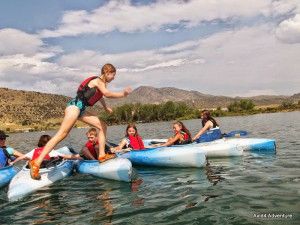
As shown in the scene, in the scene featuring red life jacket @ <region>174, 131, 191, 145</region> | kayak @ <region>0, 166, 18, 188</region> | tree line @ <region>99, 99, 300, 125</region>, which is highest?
tree line @ <region>99, 99, 300, 125</region>

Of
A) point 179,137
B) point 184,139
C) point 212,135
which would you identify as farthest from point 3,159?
point 212,135

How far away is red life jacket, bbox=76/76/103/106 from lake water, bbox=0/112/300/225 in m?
2.61

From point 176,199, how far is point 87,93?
3.53m

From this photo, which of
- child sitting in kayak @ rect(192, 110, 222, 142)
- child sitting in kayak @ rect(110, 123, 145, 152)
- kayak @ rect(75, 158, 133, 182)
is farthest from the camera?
child sitting in kayak @ rect(192, 110, 222, 142)

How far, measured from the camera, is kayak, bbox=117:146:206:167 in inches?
551

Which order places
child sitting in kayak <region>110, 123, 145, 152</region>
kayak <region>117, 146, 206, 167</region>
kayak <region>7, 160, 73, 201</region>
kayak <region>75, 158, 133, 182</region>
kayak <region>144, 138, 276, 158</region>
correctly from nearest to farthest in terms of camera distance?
kayak <region>7, 160, 73, 201</region> → kayak <region>75, 158, 133, 182</region> → kayak <region>117, 146, 206, 167</region> → child sitting in kayak <region>110, 123, 145, 152</region> → kayak <region>144, 138, 276, 158</region>

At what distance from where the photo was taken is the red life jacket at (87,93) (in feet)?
33.1

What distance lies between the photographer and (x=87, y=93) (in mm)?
10078

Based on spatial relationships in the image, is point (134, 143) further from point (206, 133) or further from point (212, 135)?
point (212, 135)

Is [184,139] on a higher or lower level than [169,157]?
higher

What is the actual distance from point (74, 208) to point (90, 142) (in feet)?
17.1

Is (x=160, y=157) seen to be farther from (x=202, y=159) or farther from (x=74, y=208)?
(x=74, y=208)

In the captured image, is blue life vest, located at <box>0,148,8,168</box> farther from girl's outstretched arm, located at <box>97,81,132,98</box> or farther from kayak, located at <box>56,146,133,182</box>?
girl's outstretched arm, located at <box>97,81,132,98</box>

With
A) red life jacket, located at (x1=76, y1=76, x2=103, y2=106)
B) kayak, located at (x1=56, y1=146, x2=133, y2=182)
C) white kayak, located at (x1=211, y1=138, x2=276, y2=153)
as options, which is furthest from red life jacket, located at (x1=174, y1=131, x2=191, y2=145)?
red life jacket, located at (x1=76, y1=76, x2=103, y2=106)
